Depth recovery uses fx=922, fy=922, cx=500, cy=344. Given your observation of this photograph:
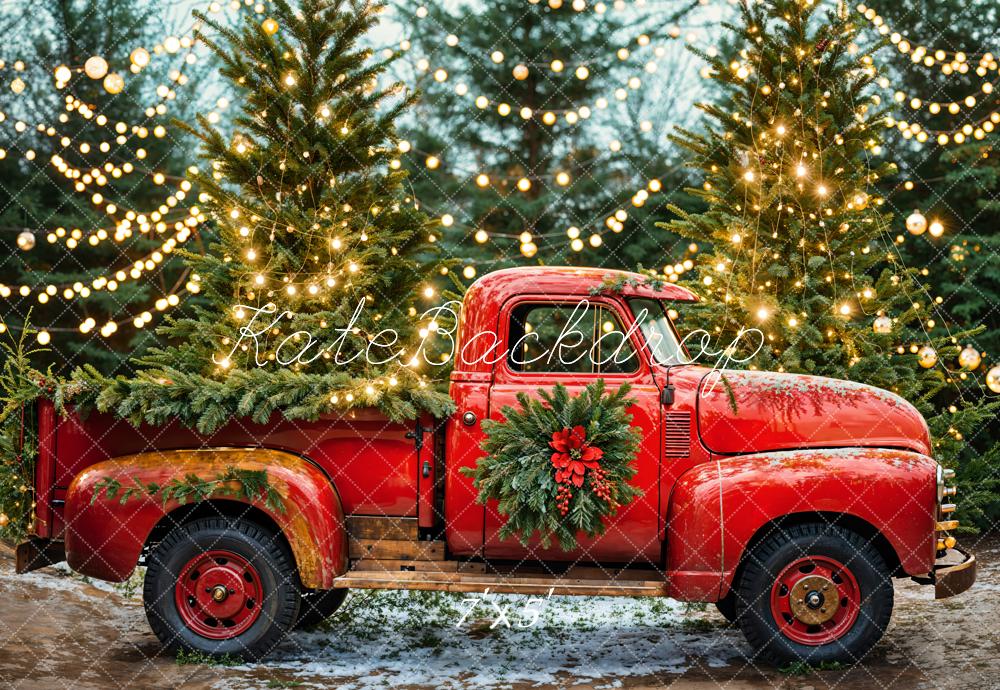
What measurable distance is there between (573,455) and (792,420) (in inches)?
56.0

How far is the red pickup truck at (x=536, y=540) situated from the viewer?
17.2 ft

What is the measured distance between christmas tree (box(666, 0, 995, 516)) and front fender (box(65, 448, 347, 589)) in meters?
3.47

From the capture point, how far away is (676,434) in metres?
5.55

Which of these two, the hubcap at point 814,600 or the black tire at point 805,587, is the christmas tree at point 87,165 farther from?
the hubcap at point 814,600

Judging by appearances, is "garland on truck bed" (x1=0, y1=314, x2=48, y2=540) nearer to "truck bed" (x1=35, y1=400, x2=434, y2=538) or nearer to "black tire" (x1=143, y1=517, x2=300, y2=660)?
"truck bed" (x1=35, y1=400, x2=434, y2=538)

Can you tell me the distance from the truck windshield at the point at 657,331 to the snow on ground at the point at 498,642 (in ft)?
6.25

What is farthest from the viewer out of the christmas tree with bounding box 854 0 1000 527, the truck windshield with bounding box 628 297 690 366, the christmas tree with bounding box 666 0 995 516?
the christmas tree with bounding box 854 0 1000 527

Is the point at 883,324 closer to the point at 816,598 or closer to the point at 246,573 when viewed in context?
the point at 816,598

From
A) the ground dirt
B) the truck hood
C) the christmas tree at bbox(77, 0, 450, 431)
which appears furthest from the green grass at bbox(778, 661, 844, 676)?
the christmas tree at bbox(77, 0, 450, 431)

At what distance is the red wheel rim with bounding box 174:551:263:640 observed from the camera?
5445 millimetres

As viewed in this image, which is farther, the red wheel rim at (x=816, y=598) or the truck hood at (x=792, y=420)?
the truck hood at (x=792, y=420)

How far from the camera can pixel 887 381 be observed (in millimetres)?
7227

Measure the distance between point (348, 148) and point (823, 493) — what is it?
4.30m

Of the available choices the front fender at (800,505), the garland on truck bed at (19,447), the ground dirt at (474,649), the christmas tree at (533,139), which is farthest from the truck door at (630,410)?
the christmas tree at (533,139)
